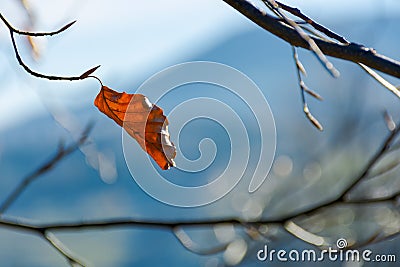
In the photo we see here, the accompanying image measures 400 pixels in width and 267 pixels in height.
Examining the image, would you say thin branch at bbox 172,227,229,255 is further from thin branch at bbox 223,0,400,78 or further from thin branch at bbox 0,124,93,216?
thin branch at bbox 223,0,400,78

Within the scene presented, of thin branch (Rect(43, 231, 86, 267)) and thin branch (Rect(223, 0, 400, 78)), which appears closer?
thin branch (Rect(223, 0, 400, 78))

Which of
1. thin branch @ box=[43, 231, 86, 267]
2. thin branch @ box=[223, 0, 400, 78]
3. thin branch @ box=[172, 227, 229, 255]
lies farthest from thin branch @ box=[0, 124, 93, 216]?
thin branch @ box=[223, 0, 400, 78]

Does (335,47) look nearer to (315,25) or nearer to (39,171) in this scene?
(315,25)

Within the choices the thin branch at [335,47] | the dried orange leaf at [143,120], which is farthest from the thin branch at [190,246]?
the thin branch at [335,47]

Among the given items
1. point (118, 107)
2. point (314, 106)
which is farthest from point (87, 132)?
point (314, 106)

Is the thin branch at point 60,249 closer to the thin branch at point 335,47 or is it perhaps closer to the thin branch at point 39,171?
the thin branch at point 39,171

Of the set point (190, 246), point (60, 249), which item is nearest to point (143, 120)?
point (60, 249)
